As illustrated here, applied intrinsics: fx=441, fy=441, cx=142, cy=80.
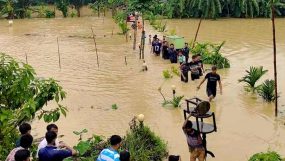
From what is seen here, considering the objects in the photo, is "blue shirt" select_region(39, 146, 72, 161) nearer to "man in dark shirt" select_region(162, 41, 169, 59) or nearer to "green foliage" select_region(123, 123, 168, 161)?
→ "green foliage" select_region(123, 123, 168, 161)

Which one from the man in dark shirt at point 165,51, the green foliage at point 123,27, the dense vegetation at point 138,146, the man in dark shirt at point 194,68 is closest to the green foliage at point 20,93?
the dense vegetation at point 138,146

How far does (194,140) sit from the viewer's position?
6926mm

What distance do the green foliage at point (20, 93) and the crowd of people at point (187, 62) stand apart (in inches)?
243

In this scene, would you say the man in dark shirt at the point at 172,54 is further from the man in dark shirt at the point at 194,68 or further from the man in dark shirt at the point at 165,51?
the man in dark shirt at the point at 194,68

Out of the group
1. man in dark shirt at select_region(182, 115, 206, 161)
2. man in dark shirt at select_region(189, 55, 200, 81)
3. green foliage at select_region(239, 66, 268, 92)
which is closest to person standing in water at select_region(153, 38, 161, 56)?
man in dark shirt at select_region(189, 55, 200, 81)

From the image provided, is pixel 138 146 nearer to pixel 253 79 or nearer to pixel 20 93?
pixel 20 93

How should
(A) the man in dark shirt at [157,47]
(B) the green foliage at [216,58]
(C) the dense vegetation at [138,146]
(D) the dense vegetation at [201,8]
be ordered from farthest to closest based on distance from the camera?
(D) the dense vegetation at [201,8], (A) the man in dark shirt at [157,47], (B) the green foliage at [216,58], (C) the dense vegetation at [138,146]

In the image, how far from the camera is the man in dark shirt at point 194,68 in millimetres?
13634

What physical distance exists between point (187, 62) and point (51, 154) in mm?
9973

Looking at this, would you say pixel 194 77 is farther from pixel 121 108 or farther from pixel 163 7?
pixel 163 7

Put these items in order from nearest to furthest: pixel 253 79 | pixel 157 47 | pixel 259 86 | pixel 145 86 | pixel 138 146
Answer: pixel 138 146 < pixel 259 86 < pixel 253 79 < pixel 145 86 < pixel 157 47

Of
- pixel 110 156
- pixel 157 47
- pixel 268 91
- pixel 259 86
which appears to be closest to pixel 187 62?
pixel 259 86

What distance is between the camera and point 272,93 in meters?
11.8

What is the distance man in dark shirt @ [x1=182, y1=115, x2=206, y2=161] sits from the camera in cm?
687
